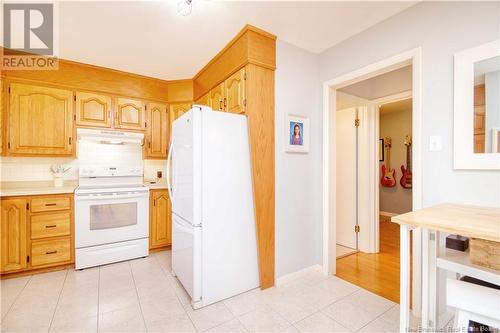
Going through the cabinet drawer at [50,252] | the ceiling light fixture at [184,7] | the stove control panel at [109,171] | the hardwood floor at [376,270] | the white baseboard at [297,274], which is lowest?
the hardwood floor at [376,270]

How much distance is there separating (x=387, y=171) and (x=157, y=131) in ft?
16.2

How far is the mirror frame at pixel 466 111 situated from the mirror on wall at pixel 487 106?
2cm

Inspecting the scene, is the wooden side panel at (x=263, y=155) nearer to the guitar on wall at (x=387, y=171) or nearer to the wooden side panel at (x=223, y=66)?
the wooden side panel at (x=223, y=66)

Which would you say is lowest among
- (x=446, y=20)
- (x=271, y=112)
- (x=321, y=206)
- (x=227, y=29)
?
(x=321, y=206)

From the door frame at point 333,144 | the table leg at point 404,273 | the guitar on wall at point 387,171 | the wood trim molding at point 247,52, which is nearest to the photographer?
the table leg at point 404,273

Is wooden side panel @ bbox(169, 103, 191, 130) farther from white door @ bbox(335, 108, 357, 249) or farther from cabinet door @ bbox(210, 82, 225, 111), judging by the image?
white door @ bbox(335, 108, 357, 249)

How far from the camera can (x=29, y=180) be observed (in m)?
2.83

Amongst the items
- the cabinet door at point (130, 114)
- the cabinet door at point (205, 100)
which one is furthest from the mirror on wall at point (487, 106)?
the cabinet door at point (130, 114)

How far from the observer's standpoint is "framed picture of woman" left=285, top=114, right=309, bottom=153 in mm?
2275

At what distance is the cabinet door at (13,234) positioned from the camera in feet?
7.55

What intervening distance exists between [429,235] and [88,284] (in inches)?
117

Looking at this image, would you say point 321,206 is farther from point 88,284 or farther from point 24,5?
point 24,5

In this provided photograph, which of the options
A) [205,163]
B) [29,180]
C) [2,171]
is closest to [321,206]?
[205,163]

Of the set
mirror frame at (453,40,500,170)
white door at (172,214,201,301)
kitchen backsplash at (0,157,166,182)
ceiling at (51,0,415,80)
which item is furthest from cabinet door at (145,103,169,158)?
mirror frame at (453,40,500,170)
